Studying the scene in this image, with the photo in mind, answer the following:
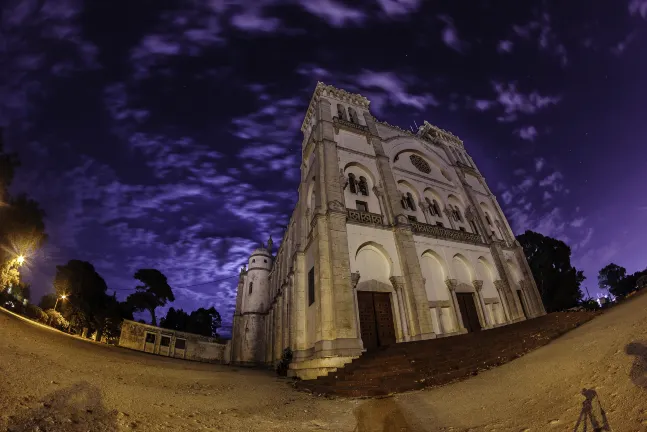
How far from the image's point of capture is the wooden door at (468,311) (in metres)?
15.0

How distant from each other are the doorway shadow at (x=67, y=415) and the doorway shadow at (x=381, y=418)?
3.92 meters

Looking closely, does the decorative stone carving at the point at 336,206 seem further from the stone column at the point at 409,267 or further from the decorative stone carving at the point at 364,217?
the stone column at the point at 409,267

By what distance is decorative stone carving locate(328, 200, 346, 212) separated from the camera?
1393 cm

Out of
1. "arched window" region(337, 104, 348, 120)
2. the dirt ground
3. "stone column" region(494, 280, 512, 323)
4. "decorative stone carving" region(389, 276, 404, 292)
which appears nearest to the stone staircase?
the dirt ground

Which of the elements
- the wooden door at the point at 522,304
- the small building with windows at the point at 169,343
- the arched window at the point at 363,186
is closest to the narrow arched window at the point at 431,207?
the arched window at the point at 363,186

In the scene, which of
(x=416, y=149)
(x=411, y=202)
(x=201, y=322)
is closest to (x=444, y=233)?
(x=411, y=202)

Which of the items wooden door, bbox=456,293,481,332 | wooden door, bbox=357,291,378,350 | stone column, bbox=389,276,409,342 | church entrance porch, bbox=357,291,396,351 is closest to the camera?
wooden door, bbox=357,291,378,350

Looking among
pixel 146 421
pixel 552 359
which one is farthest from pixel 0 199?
pixel 552 359

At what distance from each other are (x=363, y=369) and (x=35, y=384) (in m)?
8.09

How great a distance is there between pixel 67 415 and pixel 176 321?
50.6 meters

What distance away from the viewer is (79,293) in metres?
30.3

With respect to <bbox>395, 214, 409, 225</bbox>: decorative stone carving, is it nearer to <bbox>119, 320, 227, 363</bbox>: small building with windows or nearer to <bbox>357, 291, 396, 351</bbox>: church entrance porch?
<bbox>357, 291, 396, 351</bbox>: church entrance porch

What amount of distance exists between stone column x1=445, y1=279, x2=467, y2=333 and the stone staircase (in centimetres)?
397

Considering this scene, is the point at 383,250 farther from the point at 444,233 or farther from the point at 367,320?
the point at 444,233
